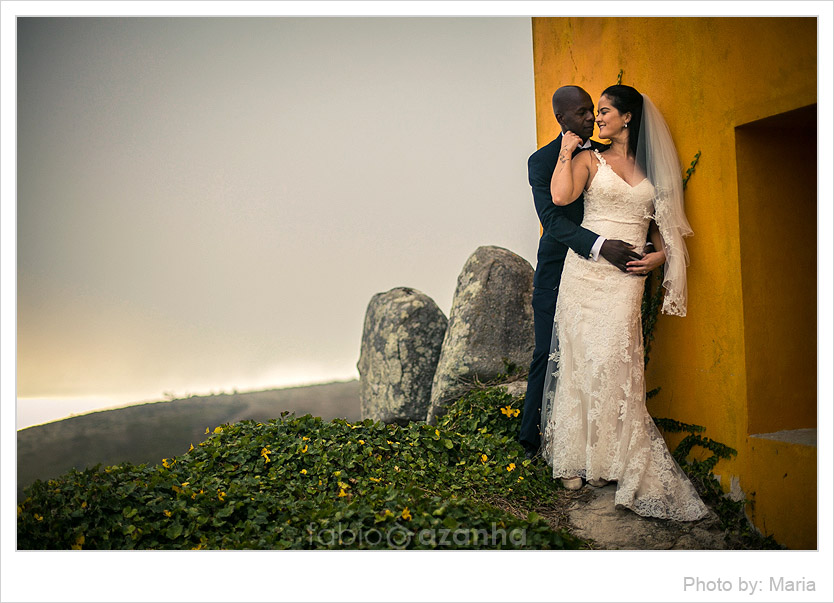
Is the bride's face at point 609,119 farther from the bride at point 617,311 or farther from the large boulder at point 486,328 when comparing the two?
the large boulder at point 486,328

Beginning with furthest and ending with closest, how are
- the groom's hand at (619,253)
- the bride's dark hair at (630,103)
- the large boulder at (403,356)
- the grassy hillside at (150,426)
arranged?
the large boulder at (403,356) < the grassy hillside at (150,426) < the bride's dark hair at (630,103) < the groom's hand at (619,253)

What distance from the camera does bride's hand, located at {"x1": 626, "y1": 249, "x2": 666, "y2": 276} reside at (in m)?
3.79

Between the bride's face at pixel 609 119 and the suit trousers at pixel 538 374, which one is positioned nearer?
the bride's face at pixel 609 119

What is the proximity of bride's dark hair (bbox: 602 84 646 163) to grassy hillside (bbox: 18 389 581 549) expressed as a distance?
2064mm

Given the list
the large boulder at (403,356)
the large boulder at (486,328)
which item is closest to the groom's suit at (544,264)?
the large boulder at (486,328)

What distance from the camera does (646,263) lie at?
379 cm

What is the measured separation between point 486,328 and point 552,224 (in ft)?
5.96

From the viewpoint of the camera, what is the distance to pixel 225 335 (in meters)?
7.48

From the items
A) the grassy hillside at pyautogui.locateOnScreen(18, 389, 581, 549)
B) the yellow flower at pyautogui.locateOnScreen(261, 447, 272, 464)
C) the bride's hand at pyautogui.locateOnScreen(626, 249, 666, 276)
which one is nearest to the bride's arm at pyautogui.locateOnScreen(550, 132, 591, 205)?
the bride's hand at pyautogui.locateOnScreen(626, 249, 666, 276)

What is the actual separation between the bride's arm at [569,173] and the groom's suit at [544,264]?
0.44 ft

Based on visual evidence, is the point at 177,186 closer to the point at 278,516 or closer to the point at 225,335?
the point at 225,335

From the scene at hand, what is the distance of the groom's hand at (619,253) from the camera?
3.78 m

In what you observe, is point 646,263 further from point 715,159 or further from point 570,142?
point 570,142
